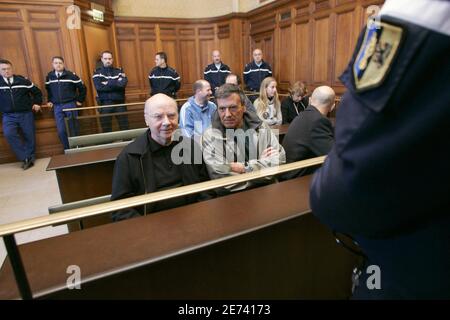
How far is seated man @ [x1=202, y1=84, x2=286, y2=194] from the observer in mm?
1872

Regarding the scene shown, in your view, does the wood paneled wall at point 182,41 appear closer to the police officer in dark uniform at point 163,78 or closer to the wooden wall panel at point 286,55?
the wooden wall panel at point 286,55

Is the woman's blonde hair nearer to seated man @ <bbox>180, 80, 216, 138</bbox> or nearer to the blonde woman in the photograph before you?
the blonde woman

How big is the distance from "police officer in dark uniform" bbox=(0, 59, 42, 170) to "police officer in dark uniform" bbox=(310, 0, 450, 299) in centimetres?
519

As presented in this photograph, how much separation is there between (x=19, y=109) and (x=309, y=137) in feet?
14.8

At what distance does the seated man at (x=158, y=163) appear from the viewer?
1.58 meters

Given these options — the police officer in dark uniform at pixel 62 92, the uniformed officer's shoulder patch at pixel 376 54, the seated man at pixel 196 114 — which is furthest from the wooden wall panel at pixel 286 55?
the uniformed officer's shoulder patch at pixel 376 54

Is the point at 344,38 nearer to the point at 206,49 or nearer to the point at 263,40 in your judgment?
the point at 263,40

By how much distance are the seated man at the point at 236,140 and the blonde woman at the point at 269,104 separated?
5.70 ft

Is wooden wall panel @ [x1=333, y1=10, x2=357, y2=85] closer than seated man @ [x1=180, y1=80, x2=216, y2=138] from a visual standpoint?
No

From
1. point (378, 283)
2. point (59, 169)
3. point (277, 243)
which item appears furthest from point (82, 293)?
point (59, 169)

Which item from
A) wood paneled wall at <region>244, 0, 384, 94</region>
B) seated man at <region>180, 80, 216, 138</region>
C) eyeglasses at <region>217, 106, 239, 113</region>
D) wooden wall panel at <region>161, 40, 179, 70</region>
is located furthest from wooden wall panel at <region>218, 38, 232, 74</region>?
eyeglasses at <region>217, 106, 239, 113</region>

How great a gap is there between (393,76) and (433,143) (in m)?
0.11

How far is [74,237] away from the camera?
42.3 inches

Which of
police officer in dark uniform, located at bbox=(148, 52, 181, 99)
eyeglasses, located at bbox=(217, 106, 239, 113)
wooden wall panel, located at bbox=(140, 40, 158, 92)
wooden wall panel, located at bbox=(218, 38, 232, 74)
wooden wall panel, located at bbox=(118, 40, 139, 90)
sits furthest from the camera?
wooden wall panel, located at bbox=(218, 38, 232, 74)
